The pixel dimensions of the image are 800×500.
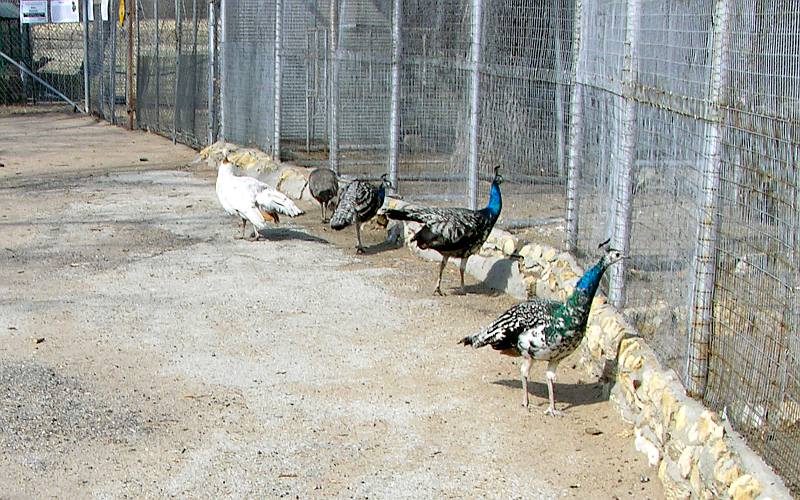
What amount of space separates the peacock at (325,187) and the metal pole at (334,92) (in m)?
1.18

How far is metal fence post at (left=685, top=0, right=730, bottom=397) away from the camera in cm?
494

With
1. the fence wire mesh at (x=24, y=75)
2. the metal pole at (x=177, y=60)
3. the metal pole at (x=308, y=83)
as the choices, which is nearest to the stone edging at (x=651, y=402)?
the metal pole at (x=308, y=83)

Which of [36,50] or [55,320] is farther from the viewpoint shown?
[36,50]

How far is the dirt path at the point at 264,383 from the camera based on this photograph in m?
5.31

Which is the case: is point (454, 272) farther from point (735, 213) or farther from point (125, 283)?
point (735, 213)

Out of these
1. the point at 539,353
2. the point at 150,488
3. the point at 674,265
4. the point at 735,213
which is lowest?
the point at 150,488

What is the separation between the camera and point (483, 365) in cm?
707

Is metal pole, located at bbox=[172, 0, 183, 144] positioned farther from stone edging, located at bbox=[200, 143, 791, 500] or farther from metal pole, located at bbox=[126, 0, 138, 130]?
stone edging, located at bbox=[200, 143, 791, 500]

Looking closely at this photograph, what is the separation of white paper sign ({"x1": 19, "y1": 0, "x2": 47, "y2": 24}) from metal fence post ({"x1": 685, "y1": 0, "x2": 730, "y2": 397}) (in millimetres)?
22343

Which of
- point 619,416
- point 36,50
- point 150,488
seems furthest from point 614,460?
point 36,50

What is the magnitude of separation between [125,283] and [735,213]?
5.65m

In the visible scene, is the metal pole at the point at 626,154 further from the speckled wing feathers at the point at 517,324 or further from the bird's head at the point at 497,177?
the bird's head at the point at 497,177

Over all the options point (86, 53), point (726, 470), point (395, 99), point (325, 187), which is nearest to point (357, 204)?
point (325, 187)

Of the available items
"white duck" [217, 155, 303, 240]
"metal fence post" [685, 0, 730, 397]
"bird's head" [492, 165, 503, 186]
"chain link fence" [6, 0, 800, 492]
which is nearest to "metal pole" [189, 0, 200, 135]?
"chain link fence" [6, 0, 800, 492]
